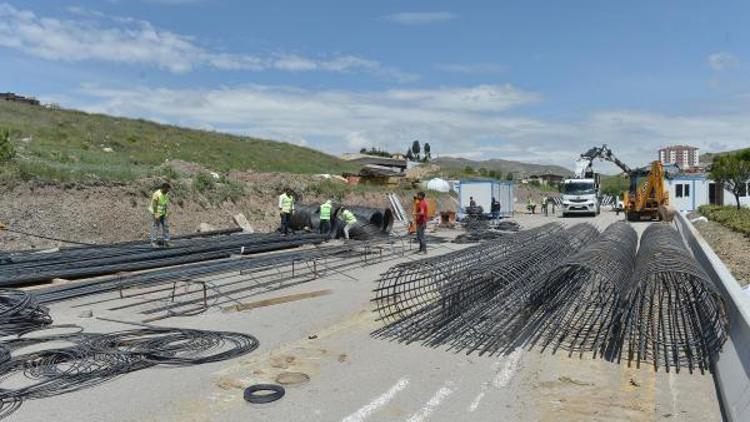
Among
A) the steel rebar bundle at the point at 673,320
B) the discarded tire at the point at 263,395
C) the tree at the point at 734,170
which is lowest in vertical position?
the discarded tire at the point at 263,395

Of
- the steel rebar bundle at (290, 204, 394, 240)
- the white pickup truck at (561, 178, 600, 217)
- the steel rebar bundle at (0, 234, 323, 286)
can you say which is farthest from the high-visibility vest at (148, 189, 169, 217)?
the white pickup truck at (561, 178, 600, 217)

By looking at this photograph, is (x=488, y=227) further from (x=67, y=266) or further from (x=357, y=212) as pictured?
(x=67, y=266)

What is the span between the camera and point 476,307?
29.9 feet

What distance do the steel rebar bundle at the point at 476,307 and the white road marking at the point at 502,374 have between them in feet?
1.01

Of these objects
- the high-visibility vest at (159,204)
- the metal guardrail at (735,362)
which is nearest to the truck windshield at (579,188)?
the high-visibility vest at (159,204)

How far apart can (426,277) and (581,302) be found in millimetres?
2374

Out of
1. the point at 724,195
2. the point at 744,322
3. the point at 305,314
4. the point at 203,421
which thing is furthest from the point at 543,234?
the point at 724,195

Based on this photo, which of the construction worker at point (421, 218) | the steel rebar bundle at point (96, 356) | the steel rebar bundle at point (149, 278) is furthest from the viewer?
the construction worker at point (421, 218)

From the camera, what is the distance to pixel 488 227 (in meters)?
27.0

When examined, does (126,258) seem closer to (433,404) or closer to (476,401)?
(433,404)

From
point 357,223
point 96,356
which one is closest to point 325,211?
point 357,223

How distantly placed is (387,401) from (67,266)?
9526 mm

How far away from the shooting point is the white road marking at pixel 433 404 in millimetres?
5134

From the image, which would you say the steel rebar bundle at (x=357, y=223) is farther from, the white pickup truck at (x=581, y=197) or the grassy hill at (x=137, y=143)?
the white pickup truck at (x=581, y=197)
